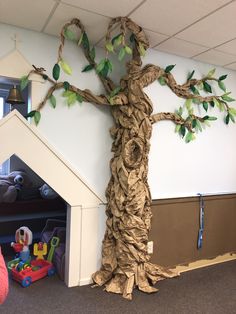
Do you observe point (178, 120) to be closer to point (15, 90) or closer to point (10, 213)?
point (15, 90)

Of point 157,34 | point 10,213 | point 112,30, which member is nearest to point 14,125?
point 112,30

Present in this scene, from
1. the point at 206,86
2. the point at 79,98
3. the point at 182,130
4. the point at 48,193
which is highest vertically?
the point at 206,86

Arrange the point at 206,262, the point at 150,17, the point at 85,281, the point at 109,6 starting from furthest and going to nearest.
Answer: the point at 206,262 → the point at 85,281 → the point at 150,17 → the point at 109,6

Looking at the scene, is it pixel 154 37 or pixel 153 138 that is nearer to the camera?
→ pixel 154 37

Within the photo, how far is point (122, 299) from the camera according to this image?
89.9 inches

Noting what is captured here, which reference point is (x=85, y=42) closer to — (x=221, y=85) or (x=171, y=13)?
(x=171, y=13)

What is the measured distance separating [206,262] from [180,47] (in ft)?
7.79

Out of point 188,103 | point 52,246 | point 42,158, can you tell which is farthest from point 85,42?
point 52,246

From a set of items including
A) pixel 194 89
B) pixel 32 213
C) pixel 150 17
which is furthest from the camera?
pixel 32 213

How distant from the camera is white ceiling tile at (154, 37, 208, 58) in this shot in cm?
252

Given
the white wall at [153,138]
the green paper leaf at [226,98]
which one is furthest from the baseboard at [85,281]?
the green paper leaf at [226,98]

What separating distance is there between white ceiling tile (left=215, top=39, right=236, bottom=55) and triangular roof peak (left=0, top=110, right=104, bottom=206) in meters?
1.85

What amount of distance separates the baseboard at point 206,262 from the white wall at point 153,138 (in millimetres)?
785

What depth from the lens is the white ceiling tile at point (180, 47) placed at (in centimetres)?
252
